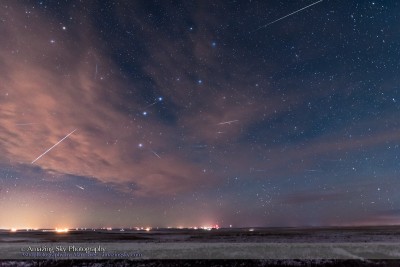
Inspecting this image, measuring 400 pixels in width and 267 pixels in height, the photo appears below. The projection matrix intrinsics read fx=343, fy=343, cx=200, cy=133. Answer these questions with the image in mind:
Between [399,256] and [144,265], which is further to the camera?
[399,256]

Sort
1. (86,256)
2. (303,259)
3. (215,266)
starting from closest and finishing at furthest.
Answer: (215,266) < (303,259) < (86,256)

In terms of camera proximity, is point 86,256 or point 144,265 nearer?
point 144,265

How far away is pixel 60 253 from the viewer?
39656 millimetres

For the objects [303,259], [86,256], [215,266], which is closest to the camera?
[215,266]

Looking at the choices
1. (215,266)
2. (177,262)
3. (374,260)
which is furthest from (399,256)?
(177,262)

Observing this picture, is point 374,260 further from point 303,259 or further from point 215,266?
point 215,266

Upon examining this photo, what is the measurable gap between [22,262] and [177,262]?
15.3 meters

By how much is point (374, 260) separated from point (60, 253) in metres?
33.4

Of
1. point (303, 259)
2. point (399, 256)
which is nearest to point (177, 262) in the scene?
point (303, 259)

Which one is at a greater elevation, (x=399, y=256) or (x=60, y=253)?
(x=60, y=253)

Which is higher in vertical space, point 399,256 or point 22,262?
point 22,262

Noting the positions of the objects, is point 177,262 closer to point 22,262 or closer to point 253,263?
point 253,263

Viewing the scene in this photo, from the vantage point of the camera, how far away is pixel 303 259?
3391cm

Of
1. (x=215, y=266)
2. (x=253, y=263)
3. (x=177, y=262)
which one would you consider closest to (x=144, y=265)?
(x=177, y=262)
